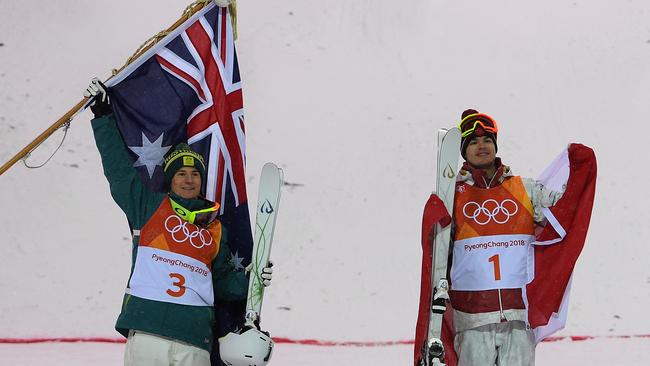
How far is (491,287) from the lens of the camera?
2.25 meters

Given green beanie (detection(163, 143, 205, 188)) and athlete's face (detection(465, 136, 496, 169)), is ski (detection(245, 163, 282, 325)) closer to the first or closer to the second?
green beanie (detection(163, 143, 205, 188))

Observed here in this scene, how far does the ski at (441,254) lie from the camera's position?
7.07ft

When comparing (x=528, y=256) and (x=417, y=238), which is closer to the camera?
(x=528, y=256)

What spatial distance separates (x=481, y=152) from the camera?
234 cm

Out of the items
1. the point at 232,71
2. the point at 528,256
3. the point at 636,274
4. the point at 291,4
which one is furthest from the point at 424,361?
the point at 291,4

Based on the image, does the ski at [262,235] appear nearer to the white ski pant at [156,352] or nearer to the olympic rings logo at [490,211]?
the white ski pant at [156,352]

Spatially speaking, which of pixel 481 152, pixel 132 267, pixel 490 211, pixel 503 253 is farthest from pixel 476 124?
pixel 132 267

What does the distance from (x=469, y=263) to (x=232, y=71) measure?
994 mm

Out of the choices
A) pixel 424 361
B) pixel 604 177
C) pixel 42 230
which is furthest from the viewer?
pixel 604 177

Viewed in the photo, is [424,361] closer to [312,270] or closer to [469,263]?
[469,263]

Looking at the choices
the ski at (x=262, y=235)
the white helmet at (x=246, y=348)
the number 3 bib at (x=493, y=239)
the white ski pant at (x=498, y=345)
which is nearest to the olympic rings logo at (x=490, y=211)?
the number 3 bib at (x=493, y=239)

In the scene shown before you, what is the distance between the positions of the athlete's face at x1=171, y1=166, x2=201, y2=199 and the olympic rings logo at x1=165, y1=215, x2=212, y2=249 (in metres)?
0.09

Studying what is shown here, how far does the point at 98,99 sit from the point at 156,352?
0.71 m

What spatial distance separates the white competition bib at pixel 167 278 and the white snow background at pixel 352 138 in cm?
148
